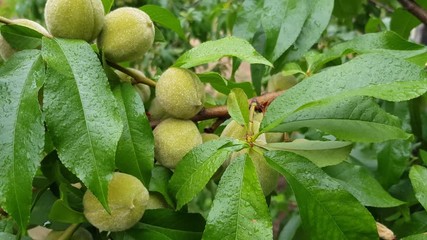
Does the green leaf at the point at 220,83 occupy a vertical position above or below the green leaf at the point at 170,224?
above

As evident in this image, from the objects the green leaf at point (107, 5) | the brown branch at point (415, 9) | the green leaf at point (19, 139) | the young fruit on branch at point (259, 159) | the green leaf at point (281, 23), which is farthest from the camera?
the brown branch at point (415, 9)

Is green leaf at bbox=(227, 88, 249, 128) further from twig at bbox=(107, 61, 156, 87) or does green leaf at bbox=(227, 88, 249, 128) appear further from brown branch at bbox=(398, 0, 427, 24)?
brown branch at bbox=(398, 0, 427, 24)

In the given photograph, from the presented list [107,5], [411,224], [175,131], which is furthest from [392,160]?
[107,5]

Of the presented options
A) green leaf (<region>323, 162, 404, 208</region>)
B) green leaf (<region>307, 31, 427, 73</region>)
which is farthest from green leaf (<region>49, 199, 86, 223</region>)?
green leaf (<region>307, 31, 427, 73</region>)

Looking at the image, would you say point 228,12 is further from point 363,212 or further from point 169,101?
point 363,212

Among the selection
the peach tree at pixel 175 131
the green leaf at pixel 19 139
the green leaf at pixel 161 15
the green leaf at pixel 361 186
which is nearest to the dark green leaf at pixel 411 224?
the peach tree at pixel 175 131

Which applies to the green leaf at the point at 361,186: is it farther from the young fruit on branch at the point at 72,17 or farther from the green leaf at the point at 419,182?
the young fruit on branch at the point at 72,17

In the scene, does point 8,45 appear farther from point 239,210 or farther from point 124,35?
point 239,210
